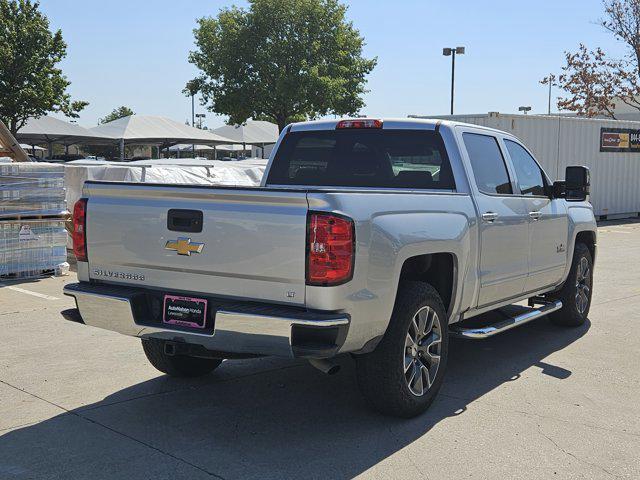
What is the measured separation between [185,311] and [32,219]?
6.98 m

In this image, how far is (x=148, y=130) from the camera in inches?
1315

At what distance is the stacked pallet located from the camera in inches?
405

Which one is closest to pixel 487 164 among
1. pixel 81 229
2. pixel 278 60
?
pixel 81 229

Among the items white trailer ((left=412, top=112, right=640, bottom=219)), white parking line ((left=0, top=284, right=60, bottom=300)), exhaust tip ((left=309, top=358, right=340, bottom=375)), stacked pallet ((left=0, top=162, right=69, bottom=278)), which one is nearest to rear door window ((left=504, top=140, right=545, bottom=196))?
exhaust tip ((left=309, top=358, right=340, bottom=375))

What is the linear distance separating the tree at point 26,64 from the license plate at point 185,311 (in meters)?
27.8

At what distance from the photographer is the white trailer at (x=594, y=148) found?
1961 cm

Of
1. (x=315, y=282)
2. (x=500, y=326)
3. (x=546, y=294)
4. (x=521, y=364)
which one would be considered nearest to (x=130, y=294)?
(x=315, y=282)

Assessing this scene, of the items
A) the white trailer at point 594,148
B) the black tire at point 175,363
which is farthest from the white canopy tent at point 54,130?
the black tire at point 175,363

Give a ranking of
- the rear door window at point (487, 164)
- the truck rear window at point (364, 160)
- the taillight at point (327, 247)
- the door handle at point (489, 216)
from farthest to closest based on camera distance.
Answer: the rear door window at point (487, 164), the truck rear window at point (364, 160), the door handle at point (489, 216), the taillight at point (327, 247)

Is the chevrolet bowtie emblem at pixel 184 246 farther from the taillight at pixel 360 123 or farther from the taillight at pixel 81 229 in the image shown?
the taillight at pixel 360 123

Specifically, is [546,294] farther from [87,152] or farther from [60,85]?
[87,152]

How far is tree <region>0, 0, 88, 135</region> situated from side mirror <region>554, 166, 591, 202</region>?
1064 inches

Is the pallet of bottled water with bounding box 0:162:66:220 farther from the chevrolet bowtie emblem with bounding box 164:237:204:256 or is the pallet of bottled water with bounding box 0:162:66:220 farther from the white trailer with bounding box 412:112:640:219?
the white trailer with bounding box 412:112:640:219

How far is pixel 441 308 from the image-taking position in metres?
4.99
